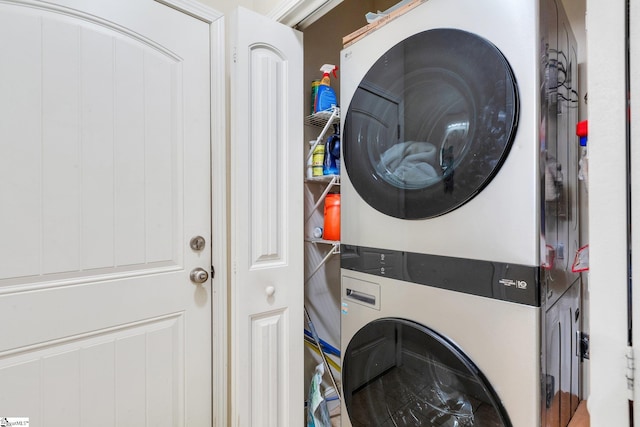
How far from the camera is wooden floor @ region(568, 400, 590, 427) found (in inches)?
38.1

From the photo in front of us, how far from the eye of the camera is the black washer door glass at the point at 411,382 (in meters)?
0.80

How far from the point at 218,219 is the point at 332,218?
0.53 meters

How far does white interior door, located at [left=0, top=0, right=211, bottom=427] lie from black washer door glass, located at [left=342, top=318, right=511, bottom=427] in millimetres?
696

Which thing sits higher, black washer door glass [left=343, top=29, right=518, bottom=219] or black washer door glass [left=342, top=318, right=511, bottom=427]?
black washer door glass [left=343, top=29, right=518, bottom=219]

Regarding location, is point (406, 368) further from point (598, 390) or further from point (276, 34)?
point (276, 34)

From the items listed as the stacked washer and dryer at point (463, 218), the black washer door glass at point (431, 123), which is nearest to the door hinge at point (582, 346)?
the stacked washer and dryer at point (463, 218)

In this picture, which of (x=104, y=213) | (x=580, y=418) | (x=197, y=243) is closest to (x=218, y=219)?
(x=197, y=243)

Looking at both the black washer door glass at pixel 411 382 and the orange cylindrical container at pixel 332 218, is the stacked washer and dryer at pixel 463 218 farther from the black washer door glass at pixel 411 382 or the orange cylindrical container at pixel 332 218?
the orange cylindrical container at pixel 332 218

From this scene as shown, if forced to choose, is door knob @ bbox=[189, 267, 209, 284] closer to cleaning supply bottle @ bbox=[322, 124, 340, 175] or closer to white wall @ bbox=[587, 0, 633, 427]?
cleaning supply bottle @ bbox=[322, 124, 340, 175]

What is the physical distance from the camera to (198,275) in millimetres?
1276

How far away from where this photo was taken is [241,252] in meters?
1.20

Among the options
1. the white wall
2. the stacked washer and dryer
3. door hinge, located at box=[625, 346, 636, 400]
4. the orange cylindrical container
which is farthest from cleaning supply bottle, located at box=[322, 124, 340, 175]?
door hinge, located at box=[625, 346, 636, 400]

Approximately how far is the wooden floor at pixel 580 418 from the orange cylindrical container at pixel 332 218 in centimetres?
105

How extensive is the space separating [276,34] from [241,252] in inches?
37.4
